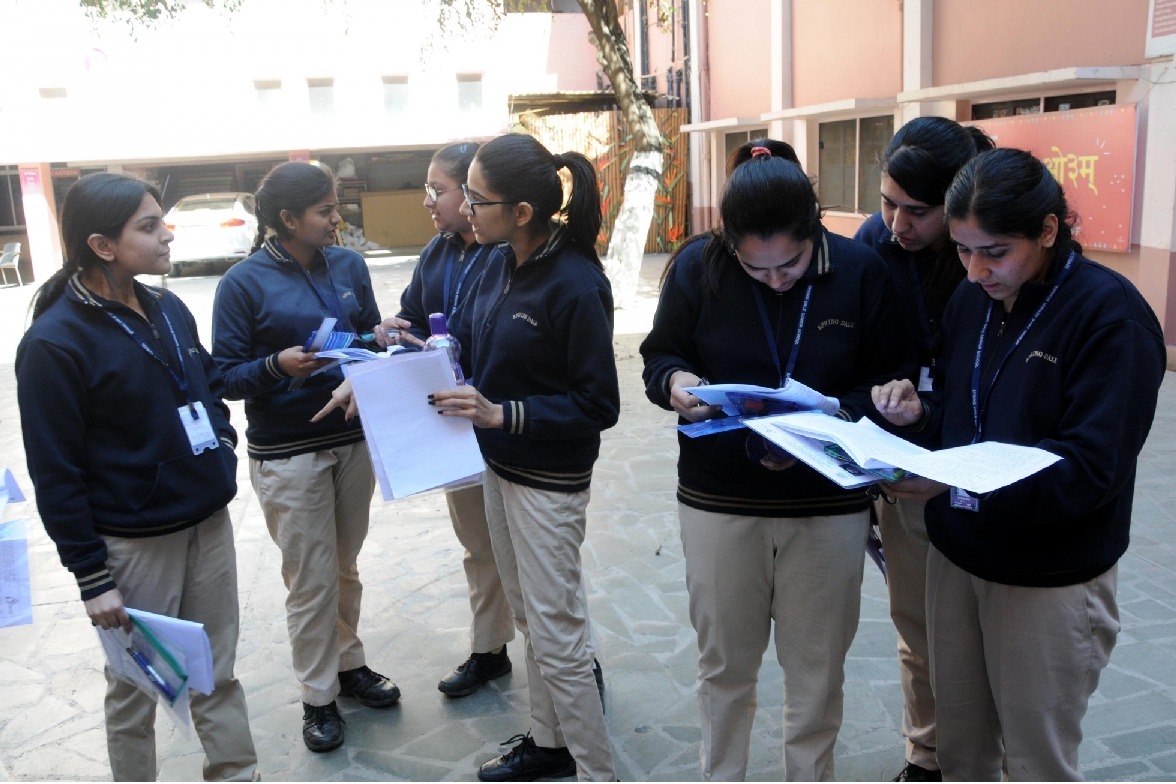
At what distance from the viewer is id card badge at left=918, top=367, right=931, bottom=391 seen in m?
2.57

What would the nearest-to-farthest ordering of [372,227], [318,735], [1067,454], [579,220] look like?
[1067,454], [579,220], [318,735], [372,227]

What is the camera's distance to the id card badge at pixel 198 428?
2697mm

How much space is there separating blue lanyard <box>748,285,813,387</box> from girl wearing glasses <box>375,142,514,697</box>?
3.74 ft

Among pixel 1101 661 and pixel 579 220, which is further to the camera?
pixel 579 220

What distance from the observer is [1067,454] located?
198cm

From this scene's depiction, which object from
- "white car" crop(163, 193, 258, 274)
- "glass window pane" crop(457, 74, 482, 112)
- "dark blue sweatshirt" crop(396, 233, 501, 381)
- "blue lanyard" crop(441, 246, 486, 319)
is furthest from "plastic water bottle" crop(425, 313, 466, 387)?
"glass window pane" crop(457, 74, 482, 112)

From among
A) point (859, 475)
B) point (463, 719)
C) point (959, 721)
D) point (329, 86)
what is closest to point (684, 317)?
point (859, 475)

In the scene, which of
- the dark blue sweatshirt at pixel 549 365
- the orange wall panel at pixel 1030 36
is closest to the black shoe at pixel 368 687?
the dark blue sweatshirt at pixel 549 365

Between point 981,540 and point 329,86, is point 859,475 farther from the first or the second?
point 329,86

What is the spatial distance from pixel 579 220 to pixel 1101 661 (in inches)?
67.6

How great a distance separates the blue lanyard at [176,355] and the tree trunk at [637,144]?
30.0 feet

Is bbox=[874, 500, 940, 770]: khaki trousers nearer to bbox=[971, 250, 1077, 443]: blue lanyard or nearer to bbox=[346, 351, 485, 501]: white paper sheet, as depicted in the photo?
bbox=[971, 250, 1077, 443]: blue lanyard

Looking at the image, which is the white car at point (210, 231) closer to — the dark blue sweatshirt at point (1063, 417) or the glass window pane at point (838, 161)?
the glass window pane at point (838, 161)

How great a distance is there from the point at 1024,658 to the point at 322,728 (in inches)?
89.5
